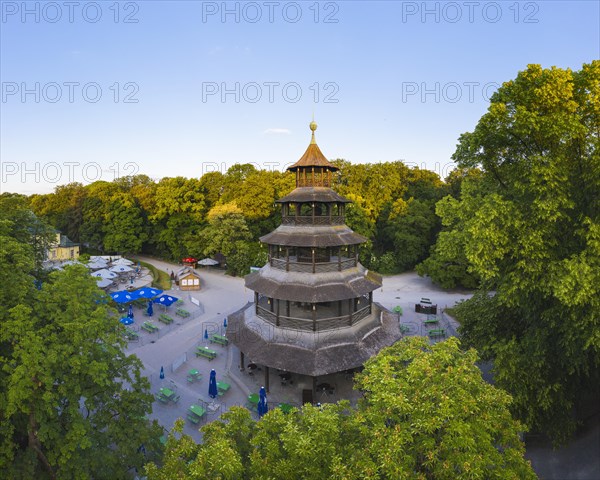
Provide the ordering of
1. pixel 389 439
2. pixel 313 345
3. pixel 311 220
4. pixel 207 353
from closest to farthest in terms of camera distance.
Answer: pixel 389 439 < pixel 313 345 < pixel 311 220 < pixel 207 353

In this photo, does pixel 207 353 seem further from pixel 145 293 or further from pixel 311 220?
pixel 145 293

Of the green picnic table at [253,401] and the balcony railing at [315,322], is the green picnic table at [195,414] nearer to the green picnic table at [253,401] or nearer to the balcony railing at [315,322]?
the green picnic table at [253,401]

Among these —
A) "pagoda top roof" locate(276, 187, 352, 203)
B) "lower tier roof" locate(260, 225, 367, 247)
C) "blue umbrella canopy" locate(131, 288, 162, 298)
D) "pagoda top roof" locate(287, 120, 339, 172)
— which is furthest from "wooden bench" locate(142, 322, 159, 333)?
"pagoda top roof" locate(287, 120, 339, 172)

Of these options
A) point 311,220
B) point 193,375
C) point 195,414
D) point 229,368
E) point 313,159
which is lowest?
point 229,368

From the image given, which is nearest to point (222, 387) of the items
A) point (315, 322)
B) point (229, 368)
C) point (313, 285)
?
point (229, 368)

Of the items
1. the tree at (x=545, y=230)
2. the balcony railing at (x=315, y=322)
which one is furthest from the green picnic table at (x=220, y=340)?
the tree at (x=545, y=230)

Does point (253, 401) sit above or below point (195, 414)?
above

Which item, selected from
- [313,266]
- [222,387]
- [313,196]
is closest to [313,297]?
[313,266]

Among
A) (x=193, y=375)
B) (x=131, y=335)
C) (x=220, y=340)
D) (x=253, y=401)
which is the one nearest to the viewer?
(x=253, y=401)

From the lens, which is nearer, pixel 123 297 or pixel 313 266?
pixel 313 266
